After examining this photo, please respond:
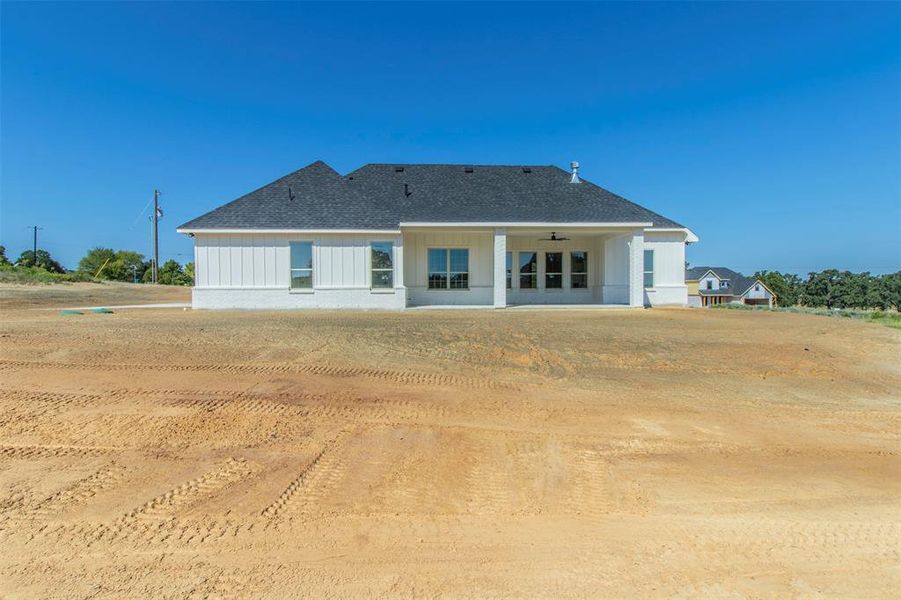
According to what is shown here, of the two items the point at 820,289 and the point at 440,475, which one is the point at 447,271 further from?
the point at 820,289

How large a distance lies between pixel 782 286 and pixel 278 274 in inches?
3617

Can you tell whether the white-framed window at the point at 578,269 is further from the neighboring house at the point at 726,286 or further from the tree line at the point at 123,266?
the tree line at the point at 123,266

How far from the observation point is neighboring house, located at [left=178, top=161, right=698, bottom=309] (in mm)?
17469

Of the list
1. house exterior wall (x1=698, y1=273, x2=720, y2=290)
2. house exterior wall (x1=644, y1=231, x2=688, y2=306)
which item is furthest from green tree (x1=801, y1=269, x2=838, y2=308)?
house exterior wall (x1=644, y1=231, x2=688, y2=306)

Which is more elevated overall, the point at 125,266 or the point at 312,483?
the point at 125,266

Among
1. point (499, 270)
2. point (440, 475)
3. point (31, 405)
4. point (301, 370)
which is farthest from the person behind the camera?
point (499, 270)

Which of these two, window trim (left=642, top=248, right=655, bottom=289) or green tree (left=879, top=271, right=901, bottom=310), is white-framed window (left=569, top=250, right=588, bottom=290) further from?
green tree (left=879, top=271, right=901, bottom=310)

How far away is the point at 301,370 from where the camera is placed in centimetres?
782

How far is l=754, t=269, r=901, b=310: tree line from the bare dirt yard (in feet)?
288

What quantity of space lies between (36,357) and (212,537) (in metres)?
7.59

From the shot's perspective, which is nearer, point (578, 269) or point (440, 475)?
point (440, 475)

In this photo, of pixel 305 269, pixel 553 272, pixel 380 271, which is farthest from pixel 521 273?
pixel 305 269

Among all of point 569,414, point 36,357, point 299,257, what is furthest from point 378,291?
point 569,414

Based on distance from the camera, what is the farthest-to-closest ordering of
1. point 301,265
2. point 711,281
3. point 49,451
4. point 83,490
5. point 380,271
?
point 711,281 < point 380,271 < point 301,265 < point 49,451 < point 83,490
